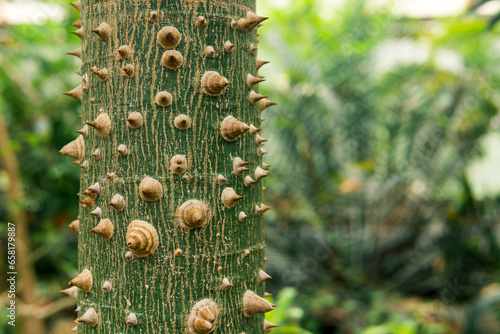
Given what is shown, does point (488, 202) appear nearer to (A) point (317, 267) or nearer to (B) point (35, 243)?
(A) point (317, 267)

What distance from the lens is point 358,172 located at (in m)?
4.20

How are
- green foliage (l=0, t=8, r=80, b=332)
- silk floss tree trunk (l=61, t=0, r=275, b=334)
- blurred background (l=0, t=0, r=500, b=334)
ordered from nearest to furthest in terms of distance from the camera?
silk floss tree trunk (l=61, t=0, r=275, b=334) → green foliage (l=0, t=8, r=80, b=332) → blurred background (l=0, t=0, r=500, b=334)

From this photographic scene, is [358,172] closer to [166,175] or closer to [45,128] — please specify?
[45,128]

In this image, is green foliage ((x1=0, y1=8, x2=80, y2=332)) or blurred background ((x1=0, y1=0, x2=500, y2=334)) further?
blurred background ((x1=0, y1=0, x2=500, y2=334))

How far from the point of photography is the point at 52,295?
4129mm

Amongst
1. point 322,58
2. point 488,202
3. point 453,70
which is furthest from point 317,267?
point 453,70

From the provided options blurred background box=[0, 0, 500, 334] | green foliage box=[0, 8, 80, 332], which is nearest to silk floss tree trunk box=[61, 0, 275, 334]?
green foliage box=[0, 8, 80, 332]

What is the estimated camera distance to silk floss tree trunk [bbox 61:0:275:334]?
831 mm

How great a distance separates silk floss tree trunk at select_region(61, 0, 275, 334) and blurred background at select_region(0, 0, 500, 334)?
2.86m

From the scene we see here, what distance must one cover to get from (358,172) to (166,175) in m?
3.57

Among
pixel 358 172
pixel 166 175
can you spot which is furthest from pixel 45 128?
pixel 166 175

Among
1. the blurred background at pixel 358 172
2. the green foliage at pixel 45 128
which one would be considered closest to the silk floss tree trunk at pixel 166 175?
the green foliage at pixel 45 128

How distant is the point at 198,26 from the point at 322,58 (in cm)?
355

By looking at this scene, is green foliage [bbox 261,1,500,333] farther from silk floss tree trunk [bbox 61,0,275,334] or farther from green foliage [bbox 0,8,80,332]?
silk floss tree trunk [bbox 61,0,275,334]
